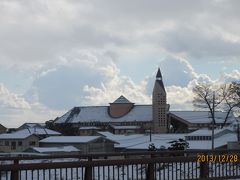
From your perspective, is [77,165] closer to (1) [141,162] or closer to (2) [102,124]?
(1) [141,162]

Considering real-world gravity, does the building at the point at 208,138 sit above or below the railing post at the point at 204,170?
below

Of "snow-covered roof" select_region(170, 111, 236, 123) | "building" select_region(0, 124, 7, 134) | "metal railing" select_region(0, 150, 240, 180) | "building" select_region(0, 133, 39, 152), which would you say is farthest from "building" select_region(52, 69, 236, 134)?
"metal railing" select_region(0, 150, 240, 180)

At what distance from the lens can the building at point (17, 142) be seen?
A: 122875 millimetres

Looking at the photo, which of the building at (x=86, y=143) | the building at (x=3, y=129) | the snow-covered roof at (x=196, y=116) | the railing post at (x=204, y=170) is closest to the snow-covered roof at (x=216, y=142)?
the building at (x=86, y=143)

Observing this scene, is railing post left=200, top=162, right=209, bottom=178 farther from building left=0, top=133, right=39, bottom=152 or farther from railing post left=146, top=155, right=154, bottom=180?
building left=0, top=133, right=39, bottom=152

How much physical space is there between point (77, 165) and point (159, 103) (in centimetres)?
17042

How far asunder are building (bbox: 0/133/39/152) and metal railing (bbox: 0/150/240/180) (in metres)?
109

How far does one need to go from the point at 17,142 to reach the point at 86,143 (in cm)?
1921

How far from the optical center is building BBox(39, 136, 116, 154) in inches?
4505

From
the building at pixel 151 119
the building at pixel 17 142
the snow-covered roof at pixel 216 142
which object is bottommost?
the building at pixel 17 142

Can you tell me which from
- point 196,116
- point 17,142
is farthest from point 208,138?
point 196,116

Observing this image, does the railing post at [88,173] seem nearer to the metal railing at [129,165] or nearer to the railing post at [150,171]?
the metal railing at [129,165]

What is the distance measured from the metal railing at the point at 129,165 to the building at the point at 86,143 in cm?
9769

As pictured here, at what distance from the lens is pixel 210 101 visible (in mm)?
109688
